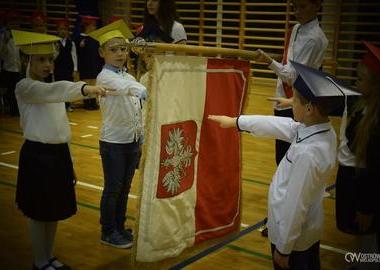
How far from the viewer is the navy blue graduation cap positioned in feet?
6.07

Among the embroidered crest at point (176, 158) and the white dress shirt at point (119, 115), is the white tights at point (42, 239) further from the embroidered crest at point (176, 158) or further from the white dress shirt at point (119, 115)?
the embroidered crest at point (176, 158)

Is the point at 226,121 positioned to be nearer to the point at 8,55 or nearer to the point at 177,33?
Result: the point at 177,33

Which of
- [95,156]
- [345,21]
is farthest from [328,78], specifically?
[345,21]

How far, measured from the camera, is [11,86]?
7602mm

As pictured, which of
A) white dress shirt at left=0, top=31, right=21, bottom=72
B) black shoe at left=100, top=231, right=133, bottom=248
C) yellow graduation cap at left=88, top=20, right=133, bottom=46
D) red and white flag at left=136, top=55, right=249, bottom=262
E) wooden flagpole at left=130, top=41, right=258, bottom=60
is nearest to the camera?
wooden flagpole at left=130, top=41, right=258, bottom=60

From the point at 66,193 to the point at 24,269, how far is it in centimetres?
60

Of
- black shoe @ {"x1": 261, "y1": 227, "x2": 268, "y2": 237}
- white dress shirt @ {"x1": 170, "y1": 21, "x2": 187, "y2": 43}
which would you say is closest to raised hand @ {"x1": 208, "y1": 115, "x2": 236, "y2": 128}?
white dress shirt @ {"x1": 170, "y1": 21, "x2": 187, "y2": 43}

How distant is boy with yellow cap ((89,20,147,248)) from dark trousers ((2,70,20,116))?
507 centimetres

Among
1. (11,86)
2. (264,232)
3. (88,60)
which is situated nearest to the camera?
(264,232)

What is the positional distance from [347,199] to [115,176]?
1.45 metres

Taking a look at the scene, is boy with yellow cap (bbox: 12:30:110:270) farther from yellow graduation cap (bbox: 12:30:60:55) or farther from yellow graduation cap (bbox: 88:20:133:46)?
yellow graduation cap (bbox: 88:20:133:46)

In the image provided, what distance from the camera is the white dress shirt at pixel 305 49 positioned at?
3.00 metres

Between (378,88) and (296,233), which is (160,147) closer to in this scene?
(296,233)

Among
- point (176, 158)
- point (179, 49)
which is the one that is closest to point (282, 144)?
point (176, 158)
